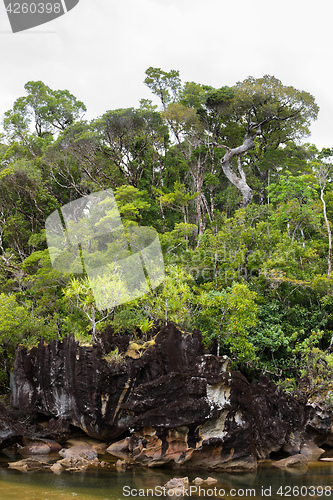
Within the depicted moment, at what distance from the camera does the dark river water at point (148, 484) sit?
9.70 meters

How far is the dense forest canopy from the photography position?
54.8 ft

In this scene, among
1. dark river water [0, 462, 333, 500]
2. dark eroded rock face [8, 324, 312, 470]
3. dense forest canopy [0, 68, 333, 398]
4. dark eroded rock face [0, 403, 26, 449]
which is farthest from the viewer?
dense forest canopy [0, 68, 333, 398]

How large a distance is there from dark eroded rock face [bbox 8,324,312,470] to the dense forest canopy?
1676 mm

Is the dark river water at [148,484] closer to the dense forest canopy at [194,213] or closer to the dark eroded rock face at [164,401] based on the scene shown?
the dark eroded rock face at [164,401]

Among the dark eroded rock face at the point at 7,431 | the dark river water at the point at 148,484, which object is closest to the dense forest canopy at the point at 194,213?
the dark eroded rock face at the point at 7,431

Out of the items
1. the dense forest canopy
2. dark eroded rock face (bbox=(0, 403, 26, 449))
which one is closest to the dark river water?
dark eroded rock face (bbox=(0, 403, 26, 449))

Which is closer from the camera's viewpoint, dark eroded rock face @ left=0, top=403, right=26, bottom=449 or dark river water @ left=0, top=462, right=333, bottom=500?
dark river water @ left=0, top=462, right=333, bottom=500

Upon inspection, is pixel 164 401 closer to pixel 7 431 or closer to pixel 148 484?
pixel 148 484

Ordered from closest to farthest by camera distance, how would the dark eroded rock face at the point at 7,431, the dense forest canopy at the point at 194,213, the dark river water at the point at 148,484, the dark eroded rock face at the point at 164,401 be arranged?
the dark river water at the point at 148,484, the dark eroded rock face at the point at 164,401, the dark eroded rock face at the point at 7,431, the dense forest canopy at the point at 194,213

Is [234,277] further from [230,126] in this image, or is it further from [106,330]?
[230,126]

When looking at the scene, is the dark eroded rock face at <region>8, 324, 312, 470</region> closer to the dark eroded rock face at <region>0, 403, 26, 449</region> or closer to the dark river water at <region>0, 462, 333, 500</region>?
the dark river water at <region>0, 462, 333, 500</region>

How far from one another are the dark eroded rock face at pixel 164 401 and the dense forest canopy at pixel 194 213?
168 cm

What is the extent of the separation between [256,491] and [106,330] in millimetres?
8230

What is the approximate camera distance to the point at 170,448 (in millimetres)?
12320
